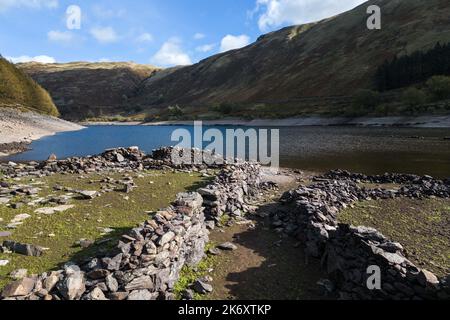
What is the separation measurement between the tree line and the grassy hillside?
15741 centimetres

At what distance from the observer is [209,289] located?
1313 cm

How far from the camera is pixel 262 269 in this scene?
15289mm

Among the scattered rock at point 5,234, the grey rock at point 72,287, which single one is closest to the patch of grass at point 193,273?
the grey rock at point 72,287

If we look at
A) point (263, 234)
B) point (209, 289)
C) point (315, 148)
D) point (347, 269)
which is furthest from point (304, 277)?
point (315, 148)

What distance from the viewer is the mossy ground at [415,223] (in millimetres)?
15336

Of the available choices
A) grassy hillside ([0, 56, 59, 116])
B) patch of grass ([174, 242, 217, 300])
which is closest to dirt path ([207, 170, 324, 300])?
patch of grass ([174, 242, 217, 300])

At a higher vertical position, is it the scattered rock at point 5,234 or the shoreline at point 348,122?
the shoreline at point 348,122

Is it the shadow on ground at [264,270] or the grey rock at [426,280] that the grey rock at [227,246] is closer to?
the shadow on ground at [264,270]

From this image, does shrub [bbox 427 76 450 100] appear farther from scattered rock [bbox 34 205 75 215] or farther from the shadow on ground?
scattered rock [bbox 34 205 75 215]

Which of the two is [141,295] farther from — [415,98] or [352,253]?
[415,98]

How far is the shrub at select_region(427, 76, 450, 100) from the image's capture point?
116 meters

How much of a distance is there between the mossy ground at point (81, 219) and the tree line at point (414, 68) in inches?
6215

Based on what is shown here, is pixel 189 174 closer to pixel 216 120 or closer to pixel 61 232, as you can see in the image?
pixel 61 232

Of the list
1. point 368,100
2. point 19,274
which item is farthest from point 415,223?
point 368,100
